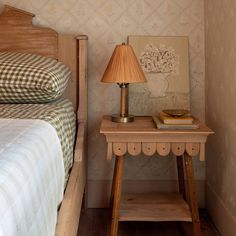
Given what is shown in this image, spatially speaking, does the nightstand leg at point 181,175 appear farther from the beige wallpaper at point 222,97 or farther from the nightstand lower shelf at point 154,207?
the beige wallpaper at point 222,97

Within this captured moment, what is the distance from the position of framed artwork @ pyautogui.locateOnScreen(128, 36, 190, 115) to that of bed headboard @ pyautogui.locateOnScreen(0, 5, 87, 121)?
0.29m

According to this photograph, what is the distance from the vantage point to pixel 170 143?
1658 mm

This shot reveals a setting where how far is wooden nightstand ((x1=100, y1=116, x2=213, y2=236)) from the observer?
5.39 ft

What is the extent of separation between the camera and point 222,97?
180 cm

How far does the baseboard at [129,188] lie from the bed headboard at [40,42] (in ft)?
1.44

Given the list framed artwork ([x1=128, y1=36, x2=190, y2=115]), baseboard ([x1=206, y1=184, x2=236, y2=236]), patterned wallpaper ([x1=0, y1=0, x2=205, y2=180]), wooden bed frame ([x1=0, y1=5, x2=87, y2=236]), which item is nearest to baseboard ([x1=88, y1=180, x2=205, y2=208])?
baseboard ([x1=206, y1=184, x2=236, y2=236])

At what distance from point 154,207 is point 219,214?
0.34 m

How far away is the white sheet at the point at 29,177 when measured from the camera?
2.28ft

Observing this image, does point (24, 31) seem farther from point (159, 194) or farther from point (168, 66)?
point (159, 194)

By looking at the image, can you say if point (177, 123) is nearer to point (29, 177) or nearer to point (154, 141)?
point (154, 141)

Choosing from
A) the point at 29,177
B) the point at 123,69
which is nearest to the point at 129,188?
the point at 123,69

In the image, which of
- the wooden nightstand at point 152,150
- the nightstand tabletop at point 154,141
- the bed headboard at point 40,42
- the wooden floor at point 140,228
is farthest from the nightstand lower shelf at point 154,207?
the bed headboard at point 40,42

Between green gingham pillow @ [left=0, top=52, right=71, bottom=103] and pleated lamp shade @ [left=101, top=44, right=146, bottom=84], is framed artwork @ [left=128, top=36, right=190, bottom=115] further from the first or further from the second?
green gingham pillow @ [left=0, top=52, right=71, bottom=103]

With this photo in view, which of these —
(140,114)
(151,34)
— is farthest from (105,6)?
(140,114)
